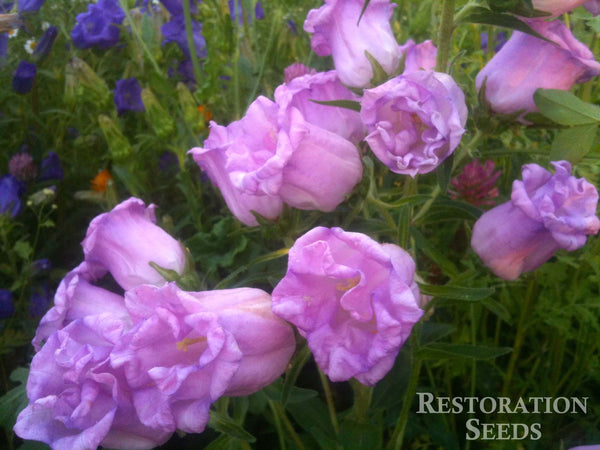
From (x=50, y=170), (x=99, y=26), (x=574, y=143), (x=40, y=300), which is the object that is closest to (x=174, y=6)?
(x=99, y=26)

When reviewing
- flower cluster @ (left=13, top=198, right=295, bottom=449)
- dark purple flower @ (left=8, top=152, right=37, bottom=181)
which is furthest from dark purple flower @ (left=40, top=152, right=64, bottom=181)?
flower cluster @ (left=13, top=198, right=295, bottom=449)

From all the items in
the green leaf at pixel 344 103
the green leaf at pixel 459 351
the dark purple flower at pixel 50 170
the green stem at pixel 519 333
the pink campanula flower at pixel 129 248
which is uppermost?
the green leaf at pixel 344 103

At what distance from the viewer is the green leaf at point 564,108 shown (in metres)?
0.58

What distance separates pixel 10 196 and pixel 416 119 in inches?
36.6

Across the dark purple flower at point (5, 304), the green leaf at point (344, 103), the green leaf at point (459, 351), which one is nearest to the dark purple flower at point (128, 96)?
the dark purple flower at point (5, 304)

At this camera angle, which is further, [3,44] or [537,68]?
[3,44]

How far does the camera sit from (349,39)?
0.66m

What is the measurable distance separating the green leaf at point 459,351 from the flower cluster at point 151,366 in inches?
6.3

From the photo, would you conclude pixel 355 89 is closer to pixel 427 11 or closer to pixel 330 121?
pixel 330 121

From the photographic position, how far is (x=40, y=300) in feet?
3.70

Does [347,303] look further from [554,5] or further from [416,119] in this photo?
[554,5]

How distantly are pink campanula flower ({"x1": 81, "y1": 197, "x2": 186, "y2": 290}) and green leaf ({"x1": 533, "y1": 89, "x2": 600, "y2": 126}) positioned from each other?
0.40m

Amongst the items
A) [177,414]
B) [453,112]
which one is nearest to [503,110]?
[453,112]

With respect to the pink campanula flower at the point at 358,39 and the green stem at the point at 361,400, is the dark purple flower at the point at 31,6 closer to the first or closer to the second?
the pink campanula flower at the point at 358,39
